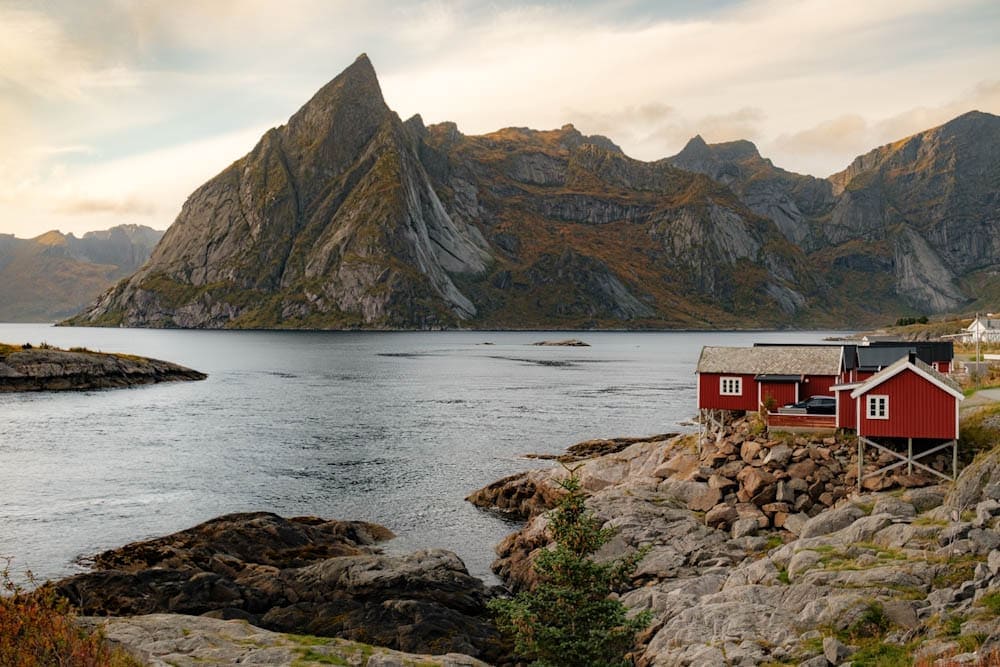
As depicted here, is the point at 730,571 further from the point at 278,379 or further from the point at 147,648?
the point at 278,379

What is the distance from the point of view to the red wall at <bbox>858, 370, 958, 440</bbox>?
1538 inches

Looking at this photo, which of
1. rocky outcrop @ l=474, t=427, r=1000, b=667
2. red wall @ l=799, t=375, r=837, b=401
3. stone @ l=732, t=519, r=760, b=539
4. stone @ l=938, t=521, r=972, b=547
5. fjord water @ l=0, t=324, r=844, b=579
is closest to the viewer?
rocky outcrop @ l=474, t=427, r=1000, b=667

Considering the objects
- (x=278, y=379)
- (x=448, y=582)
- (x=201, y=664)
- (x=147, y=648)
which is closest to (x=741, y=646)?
(x=448, y=582)

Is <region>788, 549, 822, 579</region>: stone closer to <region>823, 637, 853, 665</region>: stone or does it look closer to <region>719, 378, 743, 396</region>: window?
<region>823, 637, 853, 665</region>: stone

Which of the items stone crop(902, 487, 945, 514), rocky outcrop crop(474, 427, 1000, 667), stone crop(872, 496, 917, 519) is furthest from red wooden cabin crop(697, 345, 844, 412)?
stone crop(872, 496, 917, 519)

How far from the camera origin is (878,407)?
133ft

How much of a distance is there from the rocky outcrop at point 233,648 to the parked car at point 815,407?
99.3 ft

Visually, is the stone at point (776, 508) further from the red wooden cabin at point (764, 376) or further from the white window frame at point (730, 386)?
the white window frame at point (730, 386)

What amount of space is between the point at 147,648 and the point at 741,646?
1892cm

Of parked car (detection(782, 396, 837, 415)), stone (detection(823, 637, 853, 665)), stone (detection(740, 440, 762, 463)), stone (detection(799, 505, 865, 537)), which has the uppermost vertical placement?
parked car (detection(782, 396, 837, 415))

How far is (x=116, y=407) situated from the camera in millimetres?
100500

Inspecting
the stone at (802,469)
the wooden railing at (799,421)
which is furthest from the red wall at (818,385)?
the stone at (802,469)

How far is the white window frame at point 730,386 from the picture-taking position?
5297 cm

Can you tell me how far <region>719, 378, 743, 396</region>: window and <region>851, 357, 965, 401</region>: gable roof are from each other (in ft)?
39.2
